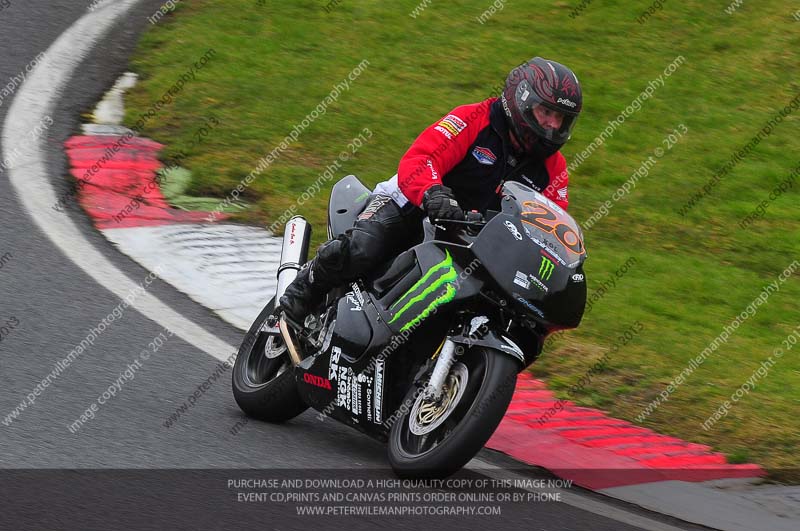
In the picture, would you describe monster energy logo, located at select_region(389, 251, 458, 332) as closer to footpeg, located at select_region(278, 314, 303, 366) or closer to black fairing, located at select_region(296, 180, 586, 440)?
black fairing, located at select_region(296, 180, 586, 440)

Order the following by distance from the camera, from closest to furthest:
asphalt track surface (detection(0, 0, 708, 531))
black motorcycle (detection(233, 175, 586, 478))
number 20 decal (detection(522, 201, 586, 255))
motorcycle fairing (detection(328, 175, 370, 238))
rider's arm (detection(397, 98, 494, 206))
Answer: asphalt track surface (detection(0, 0, 708, 531)), black motorcycle (detection(233, 175, 586, 478)), number 20 decal (detection(522, 201, 586, 255)), rider's arm (detection(397, 98, 494, 206)), motorcycle fairing (detection(328, 175, 370, 238))

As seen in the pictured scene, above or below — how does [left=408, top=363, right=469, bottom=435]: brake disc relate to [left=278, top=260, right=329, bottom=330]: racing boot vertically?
above

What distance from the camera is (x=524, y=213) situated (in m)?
5.27

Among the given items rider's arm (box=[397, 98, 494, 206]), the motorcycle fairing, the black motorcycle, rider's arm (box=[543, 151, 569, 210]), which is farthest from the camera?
the motorcycle fairing

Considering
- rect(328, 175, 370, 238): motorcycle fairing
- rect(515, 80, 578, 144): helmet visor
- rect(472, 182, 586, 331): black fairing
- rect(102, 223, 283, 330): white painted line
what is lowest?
rect(102, 223, 283, 330): white painted line

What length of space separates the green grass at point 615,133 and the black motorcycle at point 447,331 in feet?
5.95

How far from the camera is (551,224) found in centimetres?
530

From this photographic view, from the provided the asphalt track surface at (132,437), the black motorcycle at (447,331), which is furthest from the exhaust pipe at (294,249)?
the asphalt track surface at (132,437)

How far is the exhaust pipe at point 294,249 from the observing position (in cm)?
656

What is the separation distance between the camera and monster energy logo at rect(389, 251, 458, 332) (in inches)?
210

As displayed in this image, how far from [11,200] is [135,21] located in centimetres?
533

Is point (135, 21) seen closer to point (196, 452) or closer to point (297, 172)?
point (297, 172)

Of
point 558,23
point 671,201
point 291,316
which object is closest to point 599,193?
point 671,201

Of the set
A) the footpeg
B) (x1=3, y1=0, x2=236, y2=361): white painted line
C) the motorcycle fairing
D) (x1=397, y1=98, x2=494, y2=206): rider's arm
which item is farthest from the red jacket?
(x1=3, y1=0, x2=236, y2=361): white painted line
